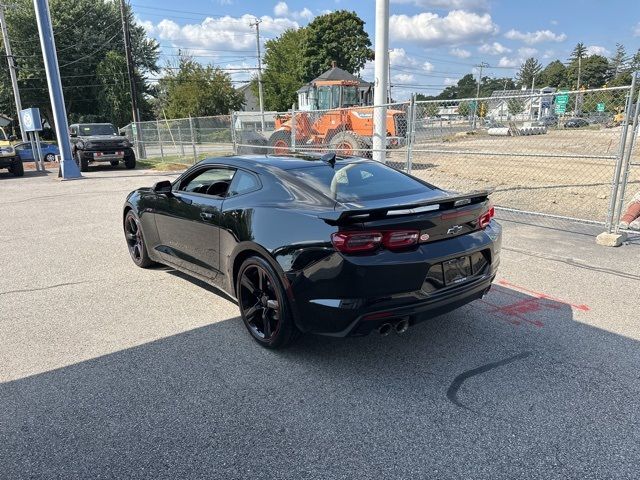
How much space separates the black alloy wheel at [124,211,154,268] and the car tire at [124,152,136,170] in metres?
14.8

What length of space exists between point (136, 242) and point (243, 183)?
103 inches

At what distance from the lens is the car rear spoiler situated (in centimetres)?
305

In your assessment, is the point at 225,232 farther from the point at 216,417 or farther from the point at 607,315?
the point at 607,315

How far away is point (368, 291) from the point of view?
3.04 meters

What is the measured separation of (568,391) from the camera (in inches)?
121

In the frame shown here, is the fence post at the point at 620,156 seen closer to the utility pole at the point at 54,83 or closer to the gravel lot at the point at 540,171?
the gravel lot at the point at 540,171

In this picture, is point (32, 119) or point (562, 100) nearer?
point (562, 100)

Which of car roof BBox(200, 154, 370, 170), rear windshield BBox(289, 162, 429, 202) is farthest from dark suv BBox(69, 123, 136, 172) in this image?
rear windshield BBox(289, 162, 429, 202)

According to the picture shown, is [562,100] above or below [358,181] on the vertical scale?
above

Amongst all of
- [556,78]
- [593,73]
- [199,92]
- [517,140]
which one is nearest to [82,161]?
[517,140]

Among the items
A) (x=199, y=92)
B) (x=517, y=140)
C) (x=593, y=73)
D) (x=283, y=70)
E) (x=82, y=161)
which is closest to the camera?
(x=517, y=140)

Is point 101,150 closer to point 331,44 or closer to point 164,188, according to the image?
point 164,188

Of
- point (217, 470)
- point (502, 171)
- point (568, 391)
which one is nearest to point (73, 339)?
point (217, 470)

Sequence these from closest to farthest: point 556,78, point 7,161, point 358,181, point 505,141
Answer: point 358,181
point 505,141
point 7,161
point 556,78
